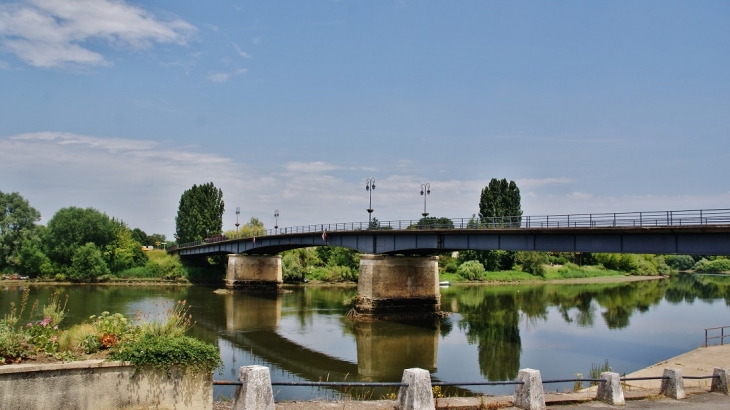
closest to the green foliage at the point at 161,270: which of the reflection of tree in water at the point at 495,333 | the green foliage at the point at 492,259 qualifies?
the green foliage at the point at 492,259

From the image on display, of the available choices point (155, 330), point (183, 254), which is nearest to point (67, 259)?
point (183, 254)

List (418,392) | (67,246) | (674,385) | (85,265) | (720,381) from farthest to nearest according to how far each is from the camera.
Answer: (67,246)
(85,265)
(720,381)
(674,385)
(418,392)

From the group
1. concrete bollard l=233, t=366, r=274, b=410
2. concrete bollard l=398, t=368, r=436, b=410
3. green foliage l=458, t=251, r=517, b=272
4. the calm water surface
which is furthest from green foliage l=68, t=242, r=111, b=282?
concrete bollard l=398, t=368, r=436, b=410

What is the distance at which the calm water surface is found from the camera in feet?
87.8

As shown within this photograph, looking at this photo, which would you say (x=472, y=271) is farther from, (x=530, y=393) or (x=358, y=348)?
(x=530, y=393)

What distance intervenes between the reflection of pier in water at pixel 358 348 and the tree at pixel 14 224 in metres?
49.6

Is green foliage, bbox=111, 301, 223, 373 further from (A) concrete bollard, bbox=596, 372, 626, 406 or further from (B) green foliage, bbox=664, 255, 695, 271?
(B) green foliage, bbox=664, 255, 695, 271

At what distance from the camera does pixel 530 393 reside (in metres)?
10.9

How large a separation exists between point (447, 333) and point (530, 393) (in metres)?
27.7

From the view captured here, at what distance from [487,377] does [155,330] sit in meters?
18.0

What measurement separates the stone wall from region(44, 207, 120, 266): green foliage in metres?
78.1

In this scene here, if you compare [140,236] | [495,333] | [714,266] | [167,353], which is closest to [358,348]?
[495,333]

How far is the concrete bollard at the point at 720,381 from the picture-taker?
13781 mm

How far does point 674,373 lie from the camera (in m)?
12.8
